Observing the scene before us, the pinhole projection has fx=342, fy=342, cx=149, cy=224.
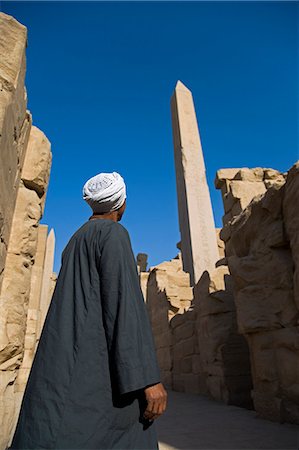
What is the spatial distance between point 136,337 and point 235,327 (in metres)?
4.64

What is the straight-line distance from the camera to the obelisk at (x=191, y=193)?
32.6 ft

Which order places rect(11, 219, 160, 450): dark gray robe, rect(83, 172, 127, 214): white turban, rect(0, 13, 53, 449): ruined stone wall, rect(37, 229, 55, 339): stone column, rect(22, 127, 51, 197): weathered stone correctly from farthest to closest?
rect(37, 229, 55, 339): stone column < rect(22, 127, 51, 197): weathered stone < rect(0, 13, 53, 449): ruined stone wall < rect(83, 172, 127, 214): white turban < rect(11, 219, 160, 450): dark gray robe

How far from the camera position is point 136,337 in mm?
1318

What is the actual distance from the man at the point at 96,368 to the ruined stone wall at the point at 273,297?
101 inches

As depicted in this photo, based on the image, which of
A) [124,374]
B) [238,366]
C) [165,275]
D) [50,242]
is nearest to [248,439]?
[238,366]

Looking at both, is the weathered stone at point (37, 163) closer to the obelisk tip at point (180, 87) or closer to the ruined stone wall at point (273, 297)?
the ruined stone wall at point (273, 297)

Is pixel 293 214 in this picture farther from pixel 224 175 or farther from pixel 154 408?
pixel 224 175

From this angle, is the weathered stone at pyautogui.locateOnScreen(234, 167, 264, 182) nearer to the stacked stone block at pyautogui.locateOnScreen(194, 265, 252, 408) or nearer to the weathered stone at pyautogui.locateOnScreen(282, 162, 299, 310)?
the stacked stone block at pyautogui.locateOnScreen(194, 265, 252, 408)

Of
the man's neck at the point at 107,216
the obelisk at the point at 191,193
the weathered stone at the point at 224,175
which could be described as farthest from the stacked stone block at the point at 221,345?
the man's neck at the point at 107,216

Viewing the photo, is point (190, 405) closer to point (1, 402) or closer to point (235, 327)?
point (235, 327)

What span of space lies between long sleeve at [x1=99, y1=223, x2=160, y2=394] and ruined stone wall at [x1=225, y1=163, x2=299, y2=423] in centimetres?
253

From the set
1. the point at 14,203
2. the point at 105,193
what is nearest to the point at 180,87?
the point at 14,203

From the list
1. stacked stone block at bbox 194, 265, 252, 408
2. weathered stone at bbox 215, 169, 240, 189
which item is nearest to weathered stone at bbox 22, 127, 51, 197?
stacked stone block at bbox 194, 265, 252, 408

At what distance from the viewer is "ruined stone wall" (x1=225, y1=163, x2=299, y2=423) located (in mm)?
3582
